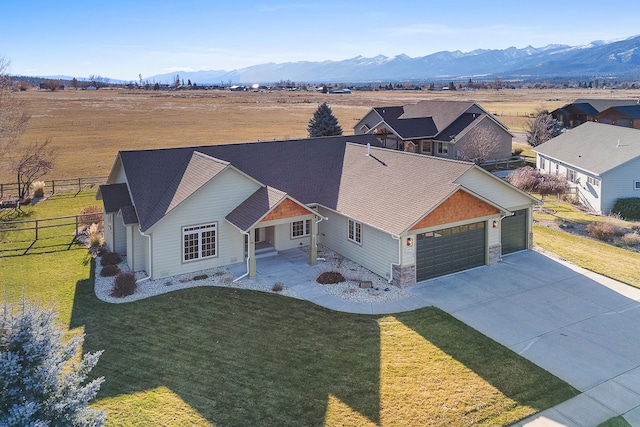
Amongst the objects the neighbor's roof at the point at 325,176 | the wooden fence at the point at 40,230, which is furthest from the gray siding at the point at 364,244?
the wooden fence at the point at 40,230

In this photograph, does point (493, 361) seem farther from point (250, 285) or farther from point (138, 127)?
point (138, 127)

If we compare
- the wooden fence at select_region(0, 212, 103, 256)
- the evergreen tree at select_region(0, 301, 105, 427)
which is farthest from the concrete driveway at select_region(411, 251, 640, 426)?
the wooden fence at select_region(0, 212, 103, 256)

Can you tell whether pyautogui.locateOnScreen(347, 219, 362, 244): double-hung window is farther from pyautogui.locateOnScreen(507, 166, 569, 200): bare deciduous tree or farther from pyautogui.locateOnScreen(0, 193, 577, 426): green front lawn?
pyautogui.locateOnScreen(507, 166, 569, 200): bare deciduous tree

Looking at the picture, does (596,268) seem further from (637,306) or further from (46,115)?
(46,115)

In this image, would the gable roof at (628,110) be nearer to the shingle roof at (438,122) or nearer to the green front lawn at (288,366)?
the shingle roof at (438,122)

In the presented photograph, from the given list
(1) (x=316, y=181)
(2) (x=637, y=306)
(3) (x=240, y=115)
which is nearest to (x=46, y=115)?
(3) (x=240, y=115)

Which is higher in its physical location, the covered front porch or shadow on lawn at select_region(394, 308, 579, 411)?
the covered front porch

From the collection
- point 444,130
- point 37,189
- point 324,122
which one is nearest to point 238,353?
point 37,189
